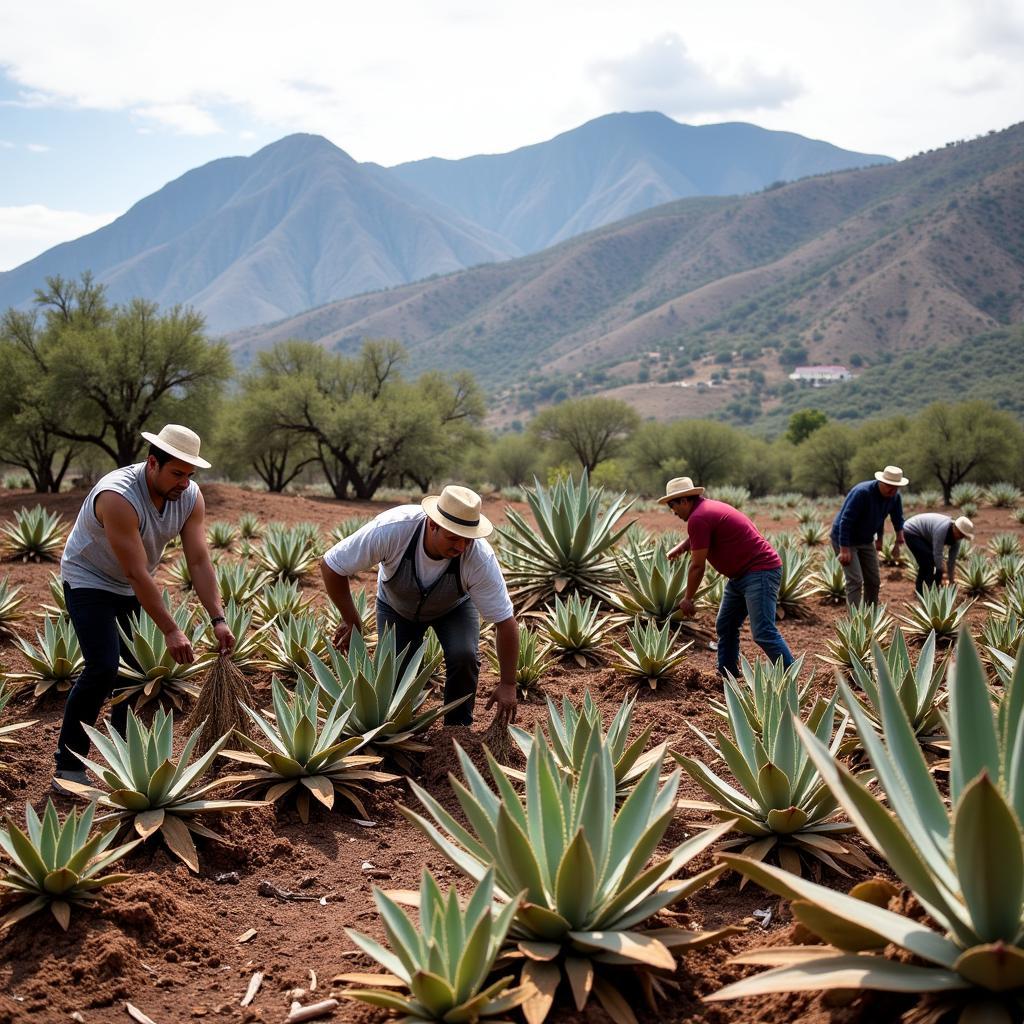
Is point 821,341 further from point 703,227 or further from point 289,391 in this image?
point 289,391

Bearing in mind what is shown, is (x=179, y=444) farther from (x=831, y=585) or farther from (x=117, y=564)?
(x=831, y=585)

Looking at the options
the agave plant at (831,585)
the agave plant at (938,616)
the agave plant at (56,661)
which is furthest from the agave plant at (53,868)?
the agave plant at (831,585)

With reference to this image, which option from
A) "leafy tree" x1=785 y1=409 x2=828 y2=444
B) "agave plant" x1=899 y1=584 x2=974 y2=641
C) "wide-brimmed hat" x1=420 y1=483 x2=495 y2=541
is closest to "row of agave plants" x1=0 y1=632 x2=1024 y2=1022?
"wide-brimmed hat" x1=420 y1=483 x2=495 y2=541

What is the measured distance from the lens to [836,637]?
8430 mm

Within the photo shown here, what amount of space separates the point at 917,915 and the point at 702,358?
118 m

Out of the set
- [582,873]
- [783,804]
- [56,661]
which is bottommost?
[783,804]

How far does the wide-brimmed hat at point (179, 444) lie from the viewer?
14.7 feet

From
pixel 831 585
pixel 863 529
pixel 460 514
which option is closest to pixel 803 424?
pixel 831 585

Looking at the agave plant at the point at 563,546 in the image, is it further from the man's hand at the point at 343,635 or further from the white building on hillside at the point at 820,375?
the white building on hillside at the point at 820,375

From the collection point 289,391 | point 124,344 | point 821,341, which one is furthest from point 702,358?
point 124,344

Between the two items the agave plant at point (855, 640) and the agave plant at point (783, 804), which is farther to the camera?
the agave plant at point (855, 640)

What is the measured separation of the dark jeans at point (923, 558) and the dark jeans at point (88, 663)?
8.46 m

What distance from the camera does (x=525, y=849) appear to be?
2828 mm

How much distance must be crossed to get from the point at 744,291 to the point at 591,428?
9083 cm
